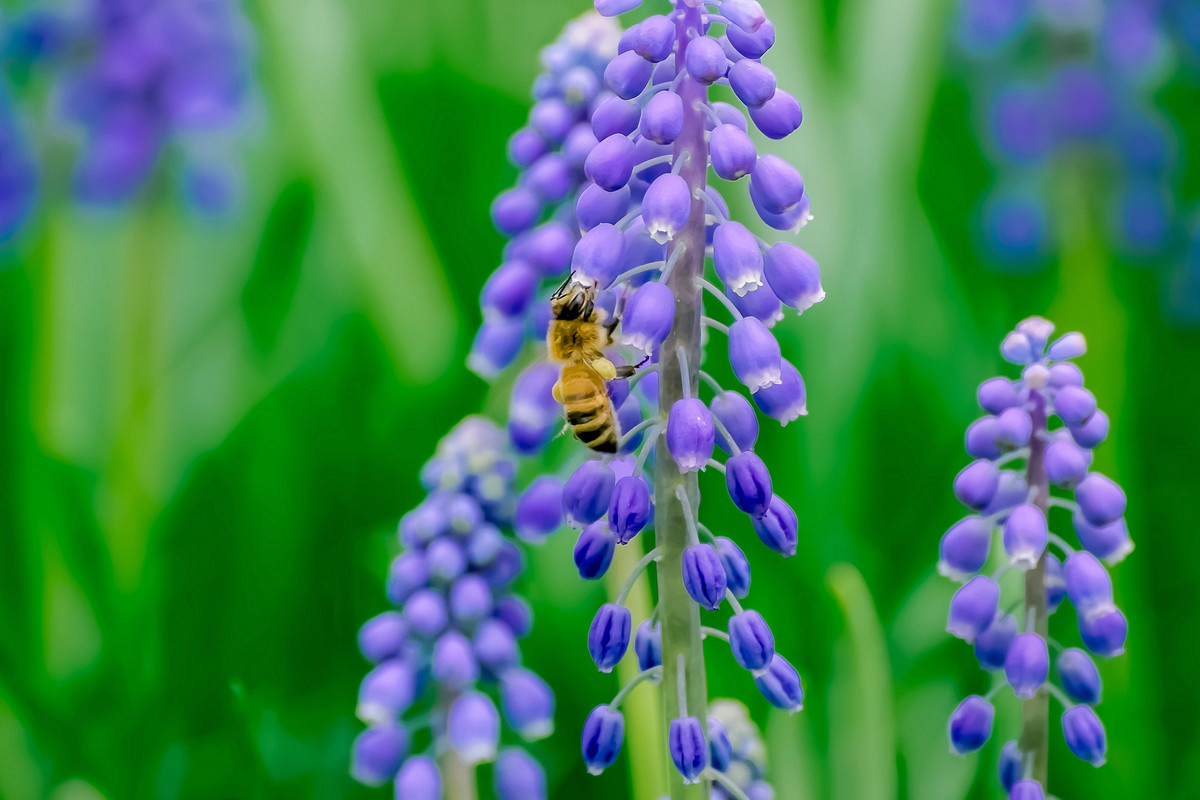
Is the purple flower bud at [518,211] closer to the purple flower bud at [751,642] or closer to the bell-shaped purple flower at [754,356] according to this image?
the bell-shaped purple flower at [754,356]

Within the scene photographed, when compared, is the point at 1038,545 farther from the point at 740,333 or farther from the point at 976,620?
the point at 740,333

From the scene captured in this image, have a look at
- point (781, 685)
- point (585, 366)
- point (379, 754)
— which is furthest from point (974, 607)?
point (379, 754)

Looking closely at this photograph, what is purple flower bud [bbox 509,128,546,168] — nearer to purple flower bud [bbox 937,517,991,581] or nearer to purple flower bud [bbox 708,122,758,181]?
purple flower bud [bbox 708,122,758,181]

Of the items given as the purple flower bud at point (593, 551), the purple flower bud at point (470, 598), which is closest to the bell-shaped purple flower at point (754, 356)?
the purple flower bud at point (593, 551)

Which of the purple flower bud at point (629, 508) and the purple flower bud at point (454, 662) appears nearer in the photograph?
the purple flower bud at point (629, 508)

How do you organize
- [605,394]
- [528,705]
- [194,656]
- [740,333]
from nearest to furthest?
[740,333] → [605,394] → [528,705] → [194,656]

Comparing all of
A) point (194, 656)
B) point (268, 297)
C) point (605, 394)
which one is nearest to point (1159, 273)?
point (605, 394)

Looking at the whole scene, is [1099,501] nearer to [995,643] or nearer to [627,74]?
[995,643]
